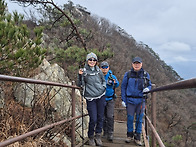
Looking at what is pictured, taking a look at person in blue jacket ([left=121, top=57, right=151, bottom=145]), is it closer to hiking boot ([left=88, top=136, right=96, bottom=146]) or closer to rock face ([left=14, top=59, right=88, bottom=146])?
hiking boot ([left=88, top=136, right=96, bottom=146])

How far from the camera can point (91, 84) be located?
2906 millimetres

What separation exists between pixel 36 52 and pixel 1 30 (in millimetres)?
934

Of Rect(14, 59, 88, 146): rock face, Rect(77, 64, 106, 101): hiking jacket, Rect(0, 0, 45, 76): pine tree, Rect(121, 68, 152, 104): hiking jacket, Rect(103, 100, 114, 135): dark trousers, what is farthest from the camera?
Rect(14, 59, 88, 146): rock face

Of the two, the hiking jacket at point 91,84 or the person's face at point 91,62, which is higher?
the person's face at point 91,62

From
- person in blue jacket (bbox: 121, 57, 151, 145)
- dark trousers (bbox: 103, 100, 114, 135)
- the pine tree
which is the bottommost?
dark trousers (bbox: 103, 100, 114, 135)

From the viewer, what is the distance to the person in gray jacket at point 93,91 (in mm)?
2879

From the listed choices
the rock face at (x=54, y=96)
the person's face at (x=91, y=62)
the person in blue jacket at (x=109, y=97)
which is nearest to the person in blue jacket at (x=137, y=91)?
the person in blue jacket at (x=109, y=97)

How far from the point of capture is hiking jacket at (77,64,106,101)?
113 inches

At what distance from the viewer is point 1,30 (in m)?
3.48

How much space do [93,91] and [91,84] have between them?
0.41ft

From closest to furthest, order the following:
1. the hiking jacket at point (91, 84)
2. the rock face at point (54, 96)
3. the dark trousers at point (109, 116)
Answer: the hiking jacket at point (91, 84)
the dark trousers at point (109, 116)
the rock face at point (54, 96)

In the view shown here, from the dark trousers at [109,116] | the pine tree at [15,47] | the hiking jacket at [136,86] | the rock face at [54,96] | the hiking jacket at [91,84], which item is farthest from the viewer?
the rock face at [54,96]

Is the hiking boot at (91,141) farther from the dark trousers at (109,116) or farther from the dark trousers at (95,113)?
the dark trousers at (109,116)

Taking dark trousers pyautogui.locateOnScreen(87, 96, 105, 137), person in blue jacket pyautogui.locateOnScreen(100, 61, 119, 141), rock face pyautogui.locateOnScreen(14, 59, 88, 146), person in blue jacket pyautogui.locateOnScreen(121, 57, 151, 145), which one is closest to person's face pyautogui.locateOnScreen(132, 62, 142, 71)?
person in blue jacket pyautogui.locateOnScreen(121, 57, 151, 145)
